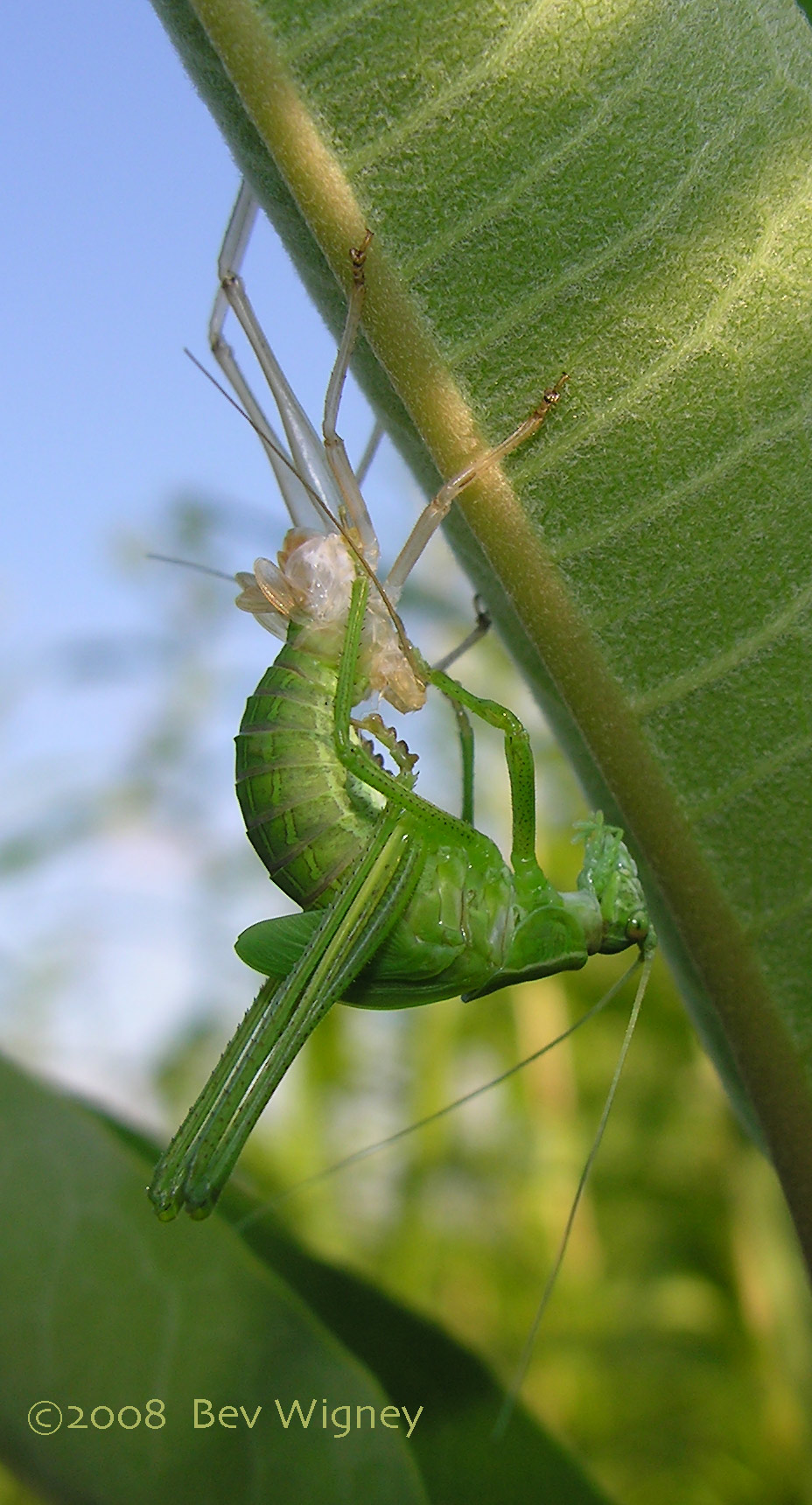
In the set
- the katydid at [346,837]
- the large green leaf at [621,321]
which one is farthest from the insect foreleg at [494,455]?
the katydid at [346,837]

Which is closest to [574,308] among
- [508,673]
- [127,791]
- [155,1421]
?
[155,1421]

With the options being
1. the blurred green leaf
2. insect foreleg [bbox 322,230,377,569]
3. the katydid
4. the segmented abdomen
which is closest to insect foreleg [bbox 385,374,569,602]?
insect foreleg [bbox 322,230,377,569]

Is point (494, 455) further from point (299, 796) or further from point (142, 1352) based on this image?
point (142, 1352)

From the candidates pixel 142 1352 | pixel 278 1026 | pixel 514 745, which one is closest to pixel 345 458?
pixel 514 745

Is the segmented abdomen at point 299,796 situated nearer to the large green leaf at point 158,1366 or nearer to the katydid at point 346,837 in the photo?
the katydid at point 346,837

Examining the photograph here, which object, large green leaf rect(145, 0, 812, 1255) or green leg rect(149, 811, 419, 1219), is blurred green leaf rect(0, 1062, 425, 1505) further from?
large green leaf rect(145, 0, 812, 1255)

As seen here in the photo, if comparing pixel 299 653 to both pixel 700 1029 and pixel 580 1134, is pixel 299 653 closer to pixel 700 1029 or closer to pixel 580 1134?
pixel 700 1029
